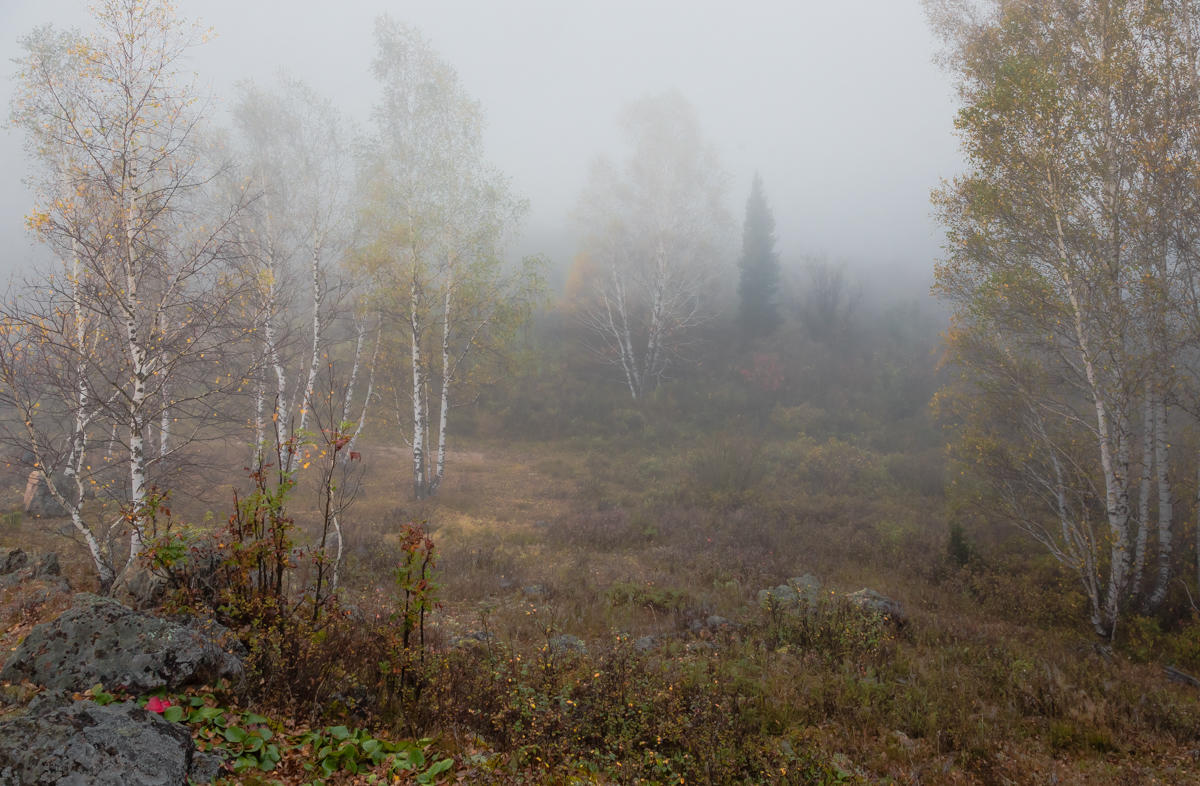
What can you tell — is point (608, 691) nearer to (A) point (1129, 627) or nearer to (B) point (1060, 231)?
(A) point (1129, 627)

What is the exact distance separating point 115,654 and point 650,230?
2502 centimetres

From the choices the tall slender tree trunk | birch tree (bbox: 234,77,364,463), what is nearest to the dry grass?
the tall slender tree trunk

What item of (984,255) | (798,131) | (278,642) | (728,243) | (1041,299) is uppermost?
(798,131)

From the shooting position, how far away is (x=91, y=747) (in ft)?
8.77

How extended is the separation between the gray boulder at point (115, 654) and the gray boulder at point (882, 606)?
26.8 ft

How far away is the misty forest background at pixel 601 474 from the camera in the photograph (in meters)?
4.73

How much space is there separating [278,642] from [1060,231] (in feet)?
41.1

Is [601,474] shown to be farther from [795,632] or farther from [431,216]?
[795,632]

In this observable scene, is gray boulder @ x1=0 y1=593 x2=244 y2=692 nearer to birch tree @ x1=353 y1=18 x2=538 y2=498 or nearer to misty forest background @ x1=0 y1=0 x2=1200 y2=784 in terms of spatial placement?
misty forest background @ x1=0 y1=0 x2=1200 y2=784

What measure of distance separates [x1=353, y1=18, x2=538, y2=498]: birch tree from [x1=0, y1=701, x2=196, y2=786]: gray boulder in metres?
13.1

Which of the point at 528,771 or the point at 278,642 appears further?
the point at 278,642

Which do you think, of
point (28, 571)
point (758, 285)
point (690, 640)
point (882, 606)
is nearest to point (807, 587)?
point (882, 606)

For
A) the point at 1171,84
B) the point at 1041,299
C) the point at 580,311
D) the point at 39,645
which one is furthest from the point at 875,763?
the point at 580,311

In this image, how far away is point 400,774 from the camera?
3.46 meters
